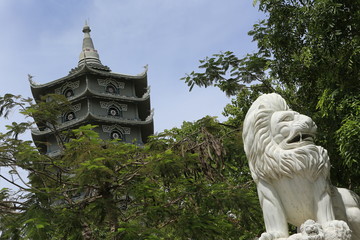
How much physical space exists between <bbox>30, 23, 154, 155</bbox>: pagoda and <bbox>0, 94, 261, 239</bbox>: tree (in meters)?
22.1

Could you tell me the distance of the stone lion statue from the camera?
4512mm

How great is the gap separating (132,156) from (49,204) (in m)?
1.95

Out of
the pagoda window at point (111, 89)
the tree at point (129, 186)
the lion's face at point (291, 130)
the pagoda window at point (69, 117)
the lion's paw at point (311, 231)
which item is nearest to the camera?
the lion's paw at point (311, 231)

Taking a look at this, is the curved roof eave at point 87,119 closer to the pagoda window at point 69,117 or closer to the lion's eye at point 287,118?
the pagoda window at point 69,117

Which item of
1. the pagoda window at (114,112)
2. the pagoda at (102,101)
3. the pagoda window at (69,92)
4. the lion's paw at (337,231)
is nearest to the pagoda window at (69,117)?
the pagoda at (102,101)

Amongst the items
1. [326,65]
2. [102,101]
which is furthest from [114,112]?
[326,65]

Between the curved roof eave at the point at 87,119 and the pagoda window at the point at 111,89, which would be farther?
the pagoda window at the point at 111,89

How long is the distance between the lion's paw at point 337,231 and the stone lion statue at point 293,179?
2.5 inches

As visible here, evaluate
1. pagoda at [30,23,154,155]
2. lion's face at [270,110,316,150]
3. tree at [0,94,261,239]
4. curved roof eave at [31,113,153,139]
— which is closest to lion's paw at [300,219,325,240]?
lion's face at [270,110,316,150]

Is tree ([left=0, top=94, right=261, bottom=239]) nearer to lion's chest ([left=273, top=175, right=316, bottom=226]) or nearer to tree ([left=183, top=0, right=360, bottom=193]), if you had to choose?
tree ([left=183, top=0, right=360, bottom=193])

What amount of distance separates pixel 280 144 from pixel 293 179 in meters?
0.33

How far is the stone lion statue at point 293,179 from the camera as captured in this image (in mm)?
4512

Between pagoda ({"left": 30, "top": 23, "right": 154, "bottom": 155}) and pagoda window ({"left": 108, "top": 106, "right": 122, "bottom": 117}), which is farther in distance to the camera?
pagoda window ({"left": 108, "top": 106, "right": 122, "bottom": 117})

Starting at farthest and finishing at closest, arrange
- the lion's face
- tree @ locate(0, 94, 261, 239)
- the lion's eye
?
tree @ locate(0, 94, 261, 239), the lion's eye, the lion's face
